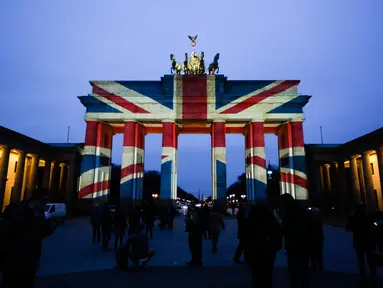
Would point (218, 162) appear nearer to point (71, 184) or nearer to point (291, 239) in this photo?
point (71, 184)

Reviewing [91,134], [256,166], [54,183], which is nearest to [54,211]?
[91,134]

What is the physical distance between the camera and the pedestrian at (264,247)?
14.5ft

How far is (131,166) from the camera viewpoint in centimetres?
3769

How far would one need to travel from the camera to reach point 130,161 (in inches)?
1481

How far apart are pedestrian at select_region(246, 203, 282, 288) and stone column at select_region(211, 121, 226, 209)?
3220 centimetres

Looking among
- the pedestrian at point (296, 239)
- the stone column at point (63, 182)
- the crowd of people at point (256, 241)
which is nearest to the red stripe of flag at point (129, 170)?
the stone column at point (63, 182)

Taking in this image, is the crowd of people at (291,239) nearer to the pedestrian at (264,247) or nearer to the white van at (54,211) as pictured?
the pedestrian at (264,247)

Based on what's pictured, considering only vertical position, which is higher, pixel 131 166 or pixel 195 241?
pixel 131 166

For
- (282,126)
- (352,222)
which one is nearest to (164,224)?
(352,222)

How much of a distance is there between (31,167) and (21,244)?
3938 cm

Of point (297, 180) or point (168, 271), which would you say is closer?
point (168, 271)

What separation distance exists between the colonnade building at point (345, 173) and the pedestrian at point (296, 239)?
2978cm

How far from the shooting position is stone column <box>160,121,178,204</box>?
36.8 m

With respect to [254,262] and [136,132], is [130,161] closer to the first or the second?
[136,132]
